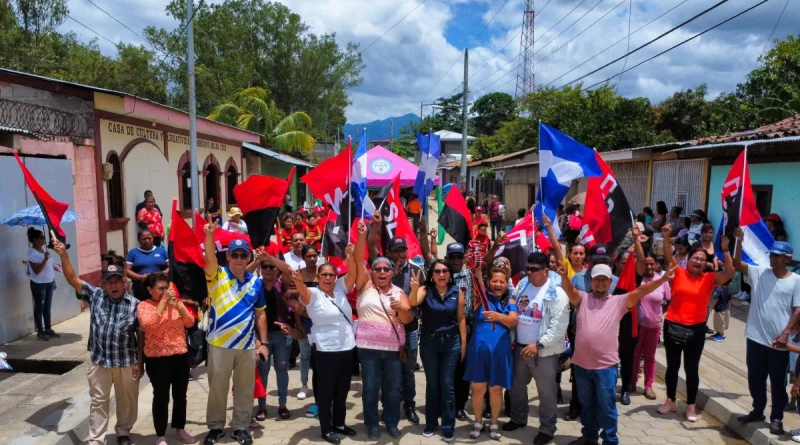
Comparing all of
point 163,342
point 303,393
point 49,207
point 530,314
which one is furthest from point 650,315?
point 49,207

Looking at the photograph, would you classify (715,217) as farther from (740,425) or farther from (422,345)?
(422,345)

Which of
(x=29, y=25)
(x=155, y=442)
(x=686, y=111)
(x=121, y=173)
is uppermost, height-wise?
(x=29, y=25)

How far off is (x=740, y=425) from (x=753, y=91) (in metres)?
19.7

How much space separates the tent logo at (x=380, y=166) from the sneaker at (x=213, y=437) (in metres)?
11.1

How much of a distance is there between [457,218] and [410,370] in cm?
213

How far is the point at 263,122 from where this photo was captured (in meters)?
24.8

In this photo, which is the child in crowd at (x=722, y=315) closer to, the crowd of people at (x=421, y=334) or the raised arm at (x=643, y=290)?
the crowd of people at (x=421, y=334)

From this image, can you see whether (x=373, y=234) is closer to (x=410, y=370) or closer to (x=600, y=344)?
(x=410, y=370)

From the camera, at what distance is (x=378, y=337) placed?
4598 millimetres

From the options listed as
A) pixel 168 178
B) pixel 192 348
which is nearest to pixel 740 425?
pixel 192 348

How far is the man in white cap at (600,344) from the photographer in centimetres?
439

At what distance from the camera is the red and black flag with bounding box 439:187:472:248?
6.54 m

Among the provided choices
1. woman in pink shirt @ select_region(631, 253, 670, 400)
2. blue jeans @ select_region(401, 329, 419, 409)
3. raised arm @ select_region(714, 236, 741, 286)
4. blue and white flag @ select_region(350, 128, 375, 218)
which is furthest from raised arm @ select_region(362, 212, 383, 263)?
raised arm @ select_region(714, 236, 741, 286)

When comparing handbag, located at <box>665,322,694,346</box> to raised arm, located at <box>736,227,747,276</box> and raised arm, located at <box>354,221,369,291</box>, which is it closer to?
raised arm, located at <box>736,227,747,276</box>
